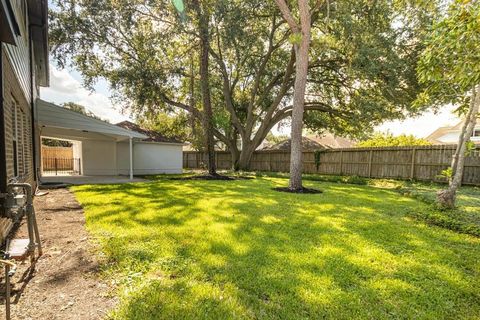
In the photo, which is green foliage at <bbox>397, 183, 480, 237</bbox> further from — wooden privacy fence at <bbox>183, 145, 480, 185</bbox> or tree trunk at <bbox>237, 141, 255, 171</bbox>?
tree trunk at <bbox>237, 141, 255, 171</bbox>

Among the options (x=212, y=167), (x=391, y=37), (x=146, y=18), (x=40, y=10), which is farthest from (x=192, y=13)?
(x=391, y=37)

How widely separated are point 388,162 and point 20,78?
13866 mm

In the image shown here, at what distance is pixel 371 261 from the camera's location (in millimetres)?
3061

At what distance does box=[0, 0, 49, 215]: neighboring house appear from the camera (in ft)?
9.55

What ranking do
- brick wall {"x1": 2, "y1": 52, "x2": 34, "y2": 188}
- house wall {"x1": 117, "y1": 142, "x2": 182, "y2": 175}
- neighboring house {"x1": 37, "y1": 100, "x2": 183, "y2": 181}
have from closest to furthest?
1. brick wall {"x1": 2, "y1": 52, "x2": 34, "y2": 188}
2. neighboring house {"x1": 37, "y1": 100, "x2": 183, "y2": 181}
3. house wall {"x1": 117, "y1": 142, "x2": 182, "y2": 175}

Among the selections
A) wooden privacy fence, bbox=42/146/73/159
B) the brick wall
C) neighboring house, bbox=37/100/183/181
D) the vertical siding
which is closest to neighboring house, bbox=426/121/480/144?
neighboring house, bbox=37/100/183/181

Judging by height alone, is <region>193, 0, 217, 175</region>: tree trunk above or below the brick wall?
above

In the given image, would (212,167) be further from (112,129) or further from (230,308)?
(230,308)

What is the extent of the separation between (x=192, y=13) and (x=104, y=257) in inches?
441

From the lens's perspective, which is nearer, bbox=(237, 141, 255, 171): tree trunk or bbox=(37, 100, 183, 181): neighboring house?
bbox=(37, 100, 183, 181): neighboring house

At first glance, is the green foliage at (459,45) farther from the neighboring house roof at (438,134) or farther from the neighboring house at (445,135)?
the neighboring house roof at (438,134)

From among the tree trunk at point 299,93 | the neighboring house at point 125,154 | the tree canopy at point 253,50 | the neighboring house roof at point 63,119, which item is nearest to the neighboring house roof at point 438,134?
the tree canopy at point 253,50

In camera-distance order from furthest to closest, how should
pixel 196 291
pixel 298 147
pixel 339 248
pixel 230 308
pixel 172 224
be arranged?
pixel 298 147 → pixel 172 224 → pixel 339 248 → pixel 196 291 → pixel 230 308

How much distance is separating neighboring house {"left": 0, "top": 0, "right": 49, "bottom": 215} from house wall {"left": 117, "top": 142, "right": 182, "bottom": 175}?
18.6 feet
